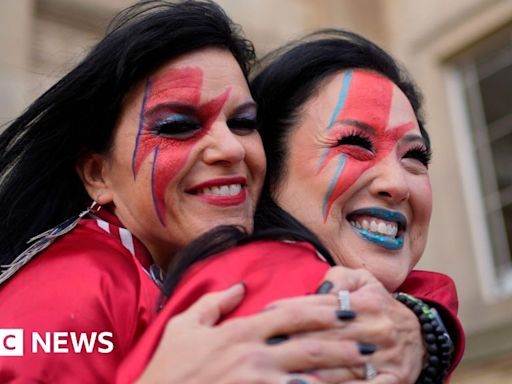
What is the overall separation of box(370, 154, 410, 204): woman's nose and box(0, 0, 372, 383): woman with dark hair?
0.82ft

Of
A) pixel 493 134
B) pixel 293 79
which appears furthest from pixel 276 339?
pixel 493 134

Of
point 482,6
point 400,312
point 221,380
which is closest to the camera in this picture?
point 221,380

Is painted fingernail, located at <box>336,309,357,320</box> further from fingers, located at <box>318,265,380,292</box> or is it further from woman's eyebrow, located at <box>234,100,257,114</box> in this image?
woman's eyebrow, located at <box>234,100,257,114</box>

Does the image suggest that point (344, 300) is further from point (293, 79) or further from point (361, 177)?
point (293, 79)

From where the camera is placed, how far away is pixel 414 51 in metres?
6.59

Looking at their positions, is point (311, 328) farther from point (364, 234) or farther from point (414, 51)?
point (414, 51)

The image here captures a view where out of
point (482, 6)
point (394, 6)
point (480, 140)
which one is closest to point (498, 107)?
point (480, 140)

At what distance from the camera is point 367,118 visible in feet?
6.08

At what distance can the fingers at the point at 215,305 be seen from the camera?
137 cm

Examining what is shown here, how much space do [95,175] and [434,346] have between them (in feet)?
2.66

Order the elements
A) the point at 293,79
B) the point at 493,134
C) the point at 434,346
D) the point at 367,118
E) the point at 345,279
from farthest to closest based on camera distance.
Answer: the point at 493,134 < the point at 293,79 < the point at 367,118 < the point at 434,346 < the point at 345,279

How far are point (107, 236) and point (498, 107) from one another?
4.96 metres

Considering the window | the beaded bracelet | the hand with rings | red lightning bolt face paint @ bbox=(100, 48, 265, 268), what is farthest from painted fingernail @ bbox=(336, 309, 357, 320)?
the window

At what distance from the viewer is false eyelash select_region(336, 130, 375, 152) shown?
184 centimetres
